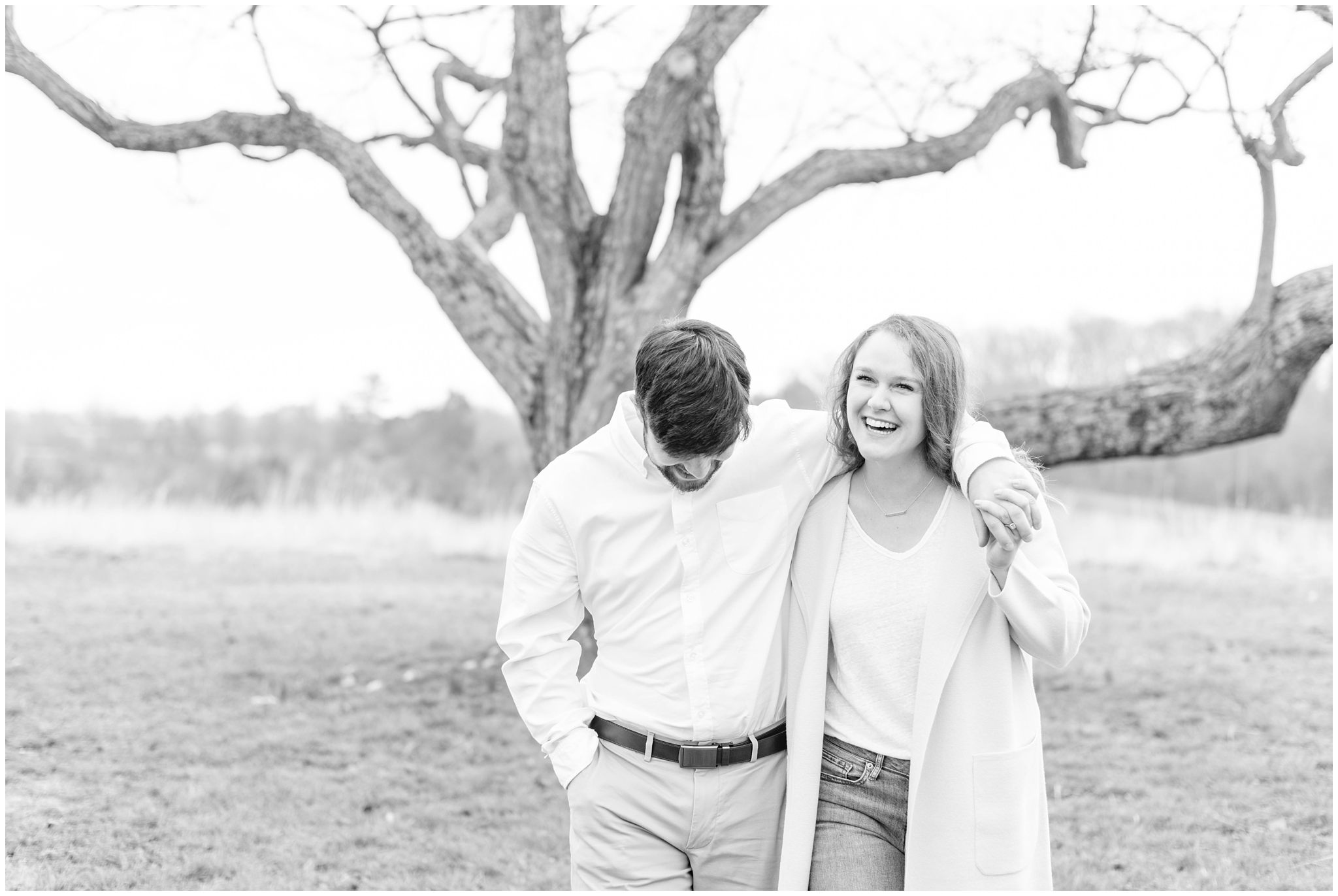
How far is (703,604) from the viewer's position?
269 cm

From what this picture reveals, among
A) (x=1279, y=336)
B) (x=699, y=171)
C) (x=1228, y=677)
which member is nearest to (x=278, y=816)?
(x=699, y=171)

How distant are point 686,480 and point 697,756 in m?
0.66

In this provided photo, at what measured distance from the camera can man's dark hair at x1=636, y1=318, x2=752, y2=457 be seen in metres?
2.46

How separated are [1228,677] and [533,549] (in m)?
6.75

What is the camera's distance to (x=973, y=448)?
7.95 ft

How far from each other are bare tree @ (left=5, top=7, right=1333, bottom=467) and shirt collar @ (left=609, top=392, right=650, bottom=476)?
3.23 metres

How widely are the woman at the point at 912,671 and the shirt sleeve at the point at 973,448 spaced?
0.05m

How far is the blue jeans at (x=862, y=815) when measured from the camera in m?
2.57

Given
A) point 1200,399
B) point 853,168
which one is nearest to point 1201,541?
point 1200,399

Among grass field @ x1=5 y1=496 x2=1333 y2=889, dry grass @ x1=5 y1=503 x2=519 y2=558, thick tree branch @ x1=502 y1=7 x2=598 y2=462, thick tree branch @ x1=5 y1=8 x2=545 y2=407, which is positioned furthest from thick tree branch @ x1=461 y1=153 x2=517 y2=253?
dry grass @ x1=5 y1=503 x2=519 y2=558

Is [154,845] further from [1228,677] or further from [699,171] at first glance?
[1228,677]

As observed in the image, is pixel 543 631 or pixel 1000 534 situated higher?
pixel 1000 534

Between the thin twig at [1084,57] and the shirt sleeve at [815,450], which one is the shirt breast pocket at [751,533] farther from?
the thin twig at [1084,57]

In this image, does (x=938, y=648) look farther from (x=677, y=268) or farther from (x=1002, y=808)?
(x=677, y=268)
